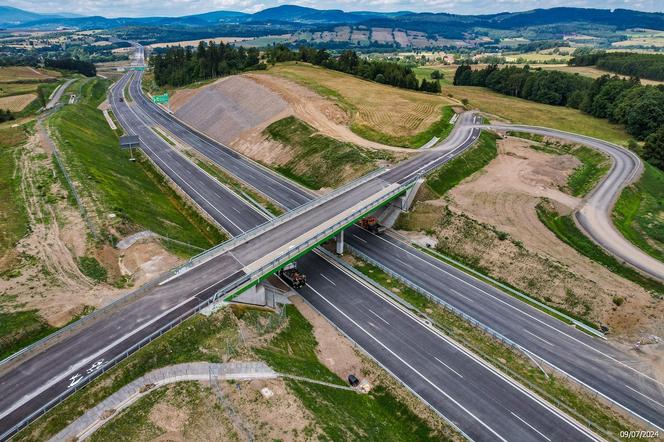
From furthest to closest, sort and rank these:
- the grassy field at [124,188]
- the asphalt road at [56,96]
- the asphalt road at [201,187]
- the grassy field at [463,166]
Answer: the asphalt road at [56,96] → the grassy field at [463,166] → the asphalt road at [201,187] → the grassy field at [124,188]

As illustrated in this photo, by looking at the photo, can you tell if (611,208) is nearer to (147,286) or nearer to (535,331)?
(535,331)

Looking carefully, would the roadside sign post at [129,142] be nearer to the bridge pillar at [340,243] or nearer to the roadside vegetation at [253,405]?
the bridge pillar at [340,243]

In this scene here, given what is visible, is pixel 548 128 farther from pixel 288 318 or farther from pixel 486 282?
pixel 288 318

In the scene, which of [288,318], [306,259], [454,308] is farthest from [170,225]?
[454,308]

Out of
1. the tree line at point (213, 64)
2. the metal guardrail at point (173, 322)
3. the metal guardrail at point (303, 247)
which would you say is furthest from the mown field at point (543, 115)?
the tree line at point (213, 64)

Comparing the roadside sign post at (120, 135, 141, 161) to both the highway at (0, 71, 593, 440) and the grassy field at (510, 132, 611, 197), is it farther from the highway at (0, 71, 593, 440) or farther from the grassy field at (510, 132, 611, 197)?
the grassy field at (510, 132, 611, 197)

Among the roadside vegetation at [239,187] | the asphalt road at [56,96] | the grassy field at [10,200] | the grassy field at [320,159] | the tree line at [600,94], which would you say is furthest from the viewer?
the asphalt road at [56,96]

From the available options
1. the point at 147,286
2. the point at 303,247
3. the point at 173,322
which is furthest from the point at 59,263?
the point at 303,247
